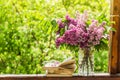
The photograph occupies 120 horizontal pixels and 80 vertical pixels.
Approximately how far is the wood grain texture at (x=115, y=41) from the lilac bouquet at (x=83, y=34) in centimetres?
19


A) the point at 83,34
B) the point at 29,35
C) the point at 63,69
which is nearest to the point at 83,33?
the point at 83,34

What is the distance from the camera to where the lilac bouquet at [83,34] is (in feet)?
10.9

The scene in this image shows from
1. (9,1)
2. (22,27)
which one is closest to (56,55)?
(22,27)

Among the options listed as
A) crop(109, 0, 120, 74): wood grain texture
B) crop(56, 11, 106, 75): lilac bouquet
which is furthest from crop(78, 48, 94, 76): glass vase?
crop(109, 0, 120, 74): wood grain texture

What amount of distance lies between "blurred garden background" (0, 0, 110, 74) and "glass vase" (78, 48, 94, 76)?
0.89 meters

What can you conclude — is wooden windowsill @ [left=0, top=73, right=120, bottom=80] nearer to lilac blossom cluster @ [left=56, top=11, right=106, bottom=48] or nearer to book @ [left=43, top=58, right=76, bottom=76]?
book @ [left=43, top=58, right=76, bottom=76]

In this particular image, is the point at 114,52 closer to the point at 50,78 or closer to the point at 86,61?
the point at 86,61

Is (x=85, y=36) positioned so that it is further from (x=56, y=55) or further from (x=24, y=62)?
(x=24, y=62)

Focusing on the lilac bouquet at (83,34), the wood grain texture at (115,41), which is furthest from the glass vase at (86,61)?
the wood grain texture at (115,41)

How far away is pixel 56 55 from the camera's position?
431 cm

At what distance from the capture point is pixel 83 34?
332 centimetres

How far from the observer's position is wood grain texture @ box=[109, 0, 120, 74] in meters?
3.51

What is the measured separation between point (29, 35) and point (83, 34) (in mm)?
1227

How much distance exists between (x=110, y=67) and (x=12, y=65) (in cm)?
139
